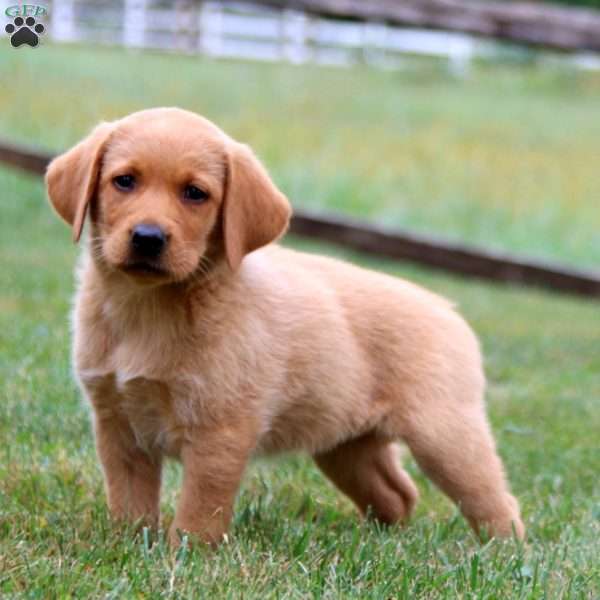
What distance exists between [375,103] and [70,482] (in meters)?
15.8

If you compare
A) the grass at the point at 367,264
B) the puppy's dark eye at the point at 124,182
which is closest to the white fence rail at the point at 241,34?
the grass at the point at 367,264

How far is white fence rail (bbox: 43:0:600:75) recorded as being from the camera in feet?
53.3

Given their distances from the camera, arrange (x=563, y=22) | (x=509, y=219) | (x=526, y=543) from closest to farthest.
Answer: (x=526, y=543)
(x=563, y=22)
(x=509, y=219)

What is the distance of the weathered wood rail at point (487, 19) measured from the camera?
30.9 feet

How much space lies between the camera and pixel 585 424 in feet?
20.9

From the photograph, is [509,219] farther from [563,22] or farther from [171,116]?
[171,116]

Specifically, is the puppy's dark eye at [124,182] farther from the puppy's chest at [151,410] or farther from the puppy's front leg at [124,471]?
the puppy's front leg at [124,471]

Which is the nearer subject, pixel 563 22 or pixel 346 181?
pixel 563 22

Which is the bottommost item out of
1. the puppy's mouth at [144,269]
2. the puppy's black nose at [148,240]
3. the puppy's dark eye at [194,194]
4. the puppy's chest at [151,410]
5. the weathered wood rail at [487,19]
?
the puppy's chest at [151,410]

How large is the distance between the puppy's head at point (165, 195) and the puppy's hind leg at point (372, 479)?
1.05 metres

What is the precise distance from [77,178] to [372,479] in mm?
1602

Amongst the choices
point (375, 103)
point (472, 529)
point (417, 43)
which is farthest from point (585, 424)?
point (417, 43)

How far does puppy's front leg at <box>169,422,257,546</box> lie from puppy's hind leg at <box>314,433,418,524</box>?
0.89 m

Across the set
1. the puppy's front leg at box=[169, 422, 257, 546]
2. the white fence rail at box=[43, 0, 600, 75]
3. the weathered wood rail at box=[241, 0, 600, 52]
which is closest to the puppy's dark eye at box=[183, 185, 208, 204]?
the puppy's front leg at box=[169, 422, 257, 546]
